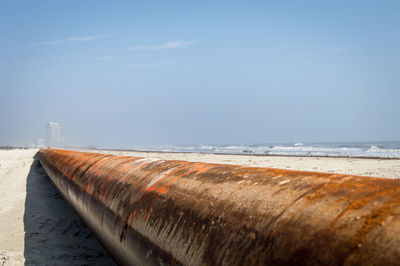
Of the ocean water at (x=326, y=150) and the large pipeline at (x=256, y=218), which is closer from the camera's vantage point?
the large pipeline at (x=256, y=218)

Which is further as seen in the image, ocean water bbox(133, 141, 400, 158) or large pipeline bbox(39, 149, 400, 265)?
ocean water bbox(133, 141, 400, 158)

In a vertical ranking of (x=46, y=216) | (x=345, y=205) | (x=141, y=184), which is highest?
(x=345, y=205)

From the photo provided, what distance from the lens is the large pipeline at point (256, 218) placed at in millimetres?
649

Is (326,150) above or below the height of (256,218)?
below

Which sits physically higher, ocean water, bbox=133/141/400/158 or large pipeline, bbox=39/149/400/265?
large pipeline, bbox=39/149/400/265

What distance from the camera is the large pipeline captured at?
0.65 metres

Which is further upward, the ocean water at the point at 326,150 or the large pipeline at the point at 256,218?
the large pipeline at the point at 256,218

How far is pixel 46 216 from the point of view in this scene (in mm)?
3756

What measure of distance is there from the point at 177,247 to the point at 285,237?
18.5 inches

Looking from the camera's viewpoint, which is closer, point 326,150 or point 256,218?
point 256,218

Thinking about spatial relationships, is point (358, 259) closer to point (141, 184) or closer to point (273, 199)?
point (273, 199)

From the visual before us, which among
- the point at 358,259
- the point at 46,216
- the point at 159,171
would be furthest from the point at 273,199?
the point at 46,216

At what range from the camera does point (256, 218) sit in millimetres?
873

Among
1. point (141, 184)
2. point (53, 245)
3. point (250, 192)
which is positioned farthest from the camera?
point (53, 245)
